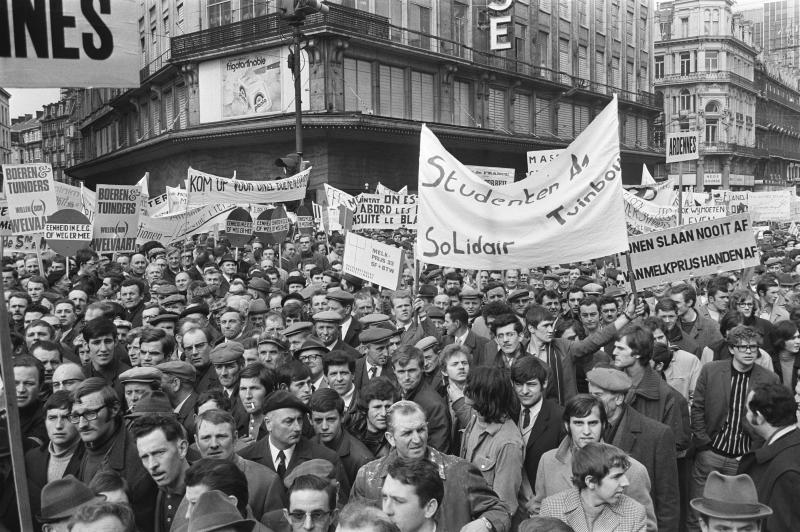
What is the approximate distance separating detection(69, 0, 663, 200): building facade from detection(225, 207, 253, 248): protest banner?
670 inches

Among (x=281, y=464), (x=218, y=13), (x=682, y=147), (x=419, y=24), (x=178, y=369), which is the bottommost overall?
(x=281, y=464)

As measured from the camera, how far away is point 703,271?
8969 millimetres

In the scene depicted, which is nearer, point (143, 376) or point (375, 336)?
point (143, 376)

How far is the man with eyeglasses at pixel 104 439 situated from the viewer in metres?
4.93

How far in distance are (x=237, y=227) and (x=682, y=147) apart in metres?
8.53

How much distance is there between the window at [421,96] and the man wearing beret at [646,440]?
3387cm

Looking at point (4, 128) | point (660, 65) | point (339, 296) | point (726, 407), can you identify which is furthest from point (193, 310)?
point (4, 128)

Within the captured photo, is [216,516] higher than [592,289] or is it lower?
lower

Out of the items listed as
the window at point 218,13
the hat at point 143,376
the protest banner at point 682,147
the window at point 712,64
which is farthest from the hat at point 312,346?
the window at point 712,64

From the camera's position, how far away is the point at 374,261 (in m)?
10.9

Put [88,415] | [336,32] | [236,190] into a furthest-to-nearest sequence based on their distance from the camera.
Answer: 1. [336,32]
2. [236,190]
3. [88,415]

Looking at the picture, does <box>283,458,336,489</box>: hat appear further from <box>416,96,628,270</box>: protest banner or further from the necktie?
<box>416,96,628,270</box>: protest banner

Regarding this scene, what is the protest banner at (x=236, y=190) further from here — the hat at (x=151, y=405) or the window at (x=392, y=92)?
the window at (x=392, y=92)

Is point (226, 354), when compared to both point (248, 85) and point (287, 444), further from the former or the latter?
point (248, 85)
